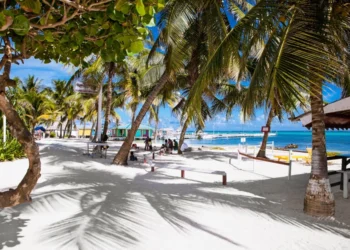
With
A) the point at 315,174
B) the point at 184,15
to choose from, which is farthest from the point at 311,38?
the point at 184,15

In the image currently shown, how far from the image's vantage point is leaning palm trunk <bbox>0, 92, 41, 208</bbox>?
87.4 inches

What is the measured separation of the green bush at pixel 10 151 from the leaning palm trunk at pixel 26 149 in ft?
33.5

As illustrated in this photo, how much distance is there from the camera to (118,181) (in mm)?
7387

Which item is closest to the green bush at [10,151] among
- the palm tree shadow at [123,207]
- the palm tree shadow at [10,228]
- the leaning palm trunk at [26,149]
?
the palm tree shadow at [123,207]

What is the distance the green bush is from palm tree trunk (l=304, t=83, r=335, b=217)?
36.9ft

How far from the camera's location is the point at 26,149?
7.51 feet

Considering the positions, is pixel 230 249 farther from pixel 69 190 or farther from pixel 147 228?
pixel 69 190

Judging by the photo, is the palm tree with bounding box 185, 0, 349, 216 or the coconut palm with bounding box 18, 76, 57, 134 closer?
the palm tree with bounding box 185, 0, 349, 216

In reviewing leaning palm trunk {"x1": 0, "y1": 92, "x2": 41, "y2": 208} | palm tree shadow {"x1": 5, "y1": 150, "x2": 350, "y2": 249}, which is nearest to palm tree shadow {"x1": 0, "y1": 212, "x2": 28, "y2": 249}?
palm tree shadow {"x1": 5, "y1": 150, "x2": 350, "y2": 249}

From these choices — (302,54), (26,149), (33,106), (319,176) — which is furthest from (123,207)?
(33,106)

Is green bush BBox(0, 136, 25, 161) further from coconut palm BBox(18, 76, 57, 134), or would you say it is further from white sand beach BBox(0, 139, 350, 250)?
coconut palm BBox(18, 76, 57, 134)

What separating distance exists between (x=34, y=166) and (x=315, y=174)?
4599mm

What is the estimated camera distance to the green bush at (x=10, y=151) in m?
11.0

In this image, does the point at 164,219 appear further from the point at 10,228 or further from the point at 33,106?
the point at 33,106
